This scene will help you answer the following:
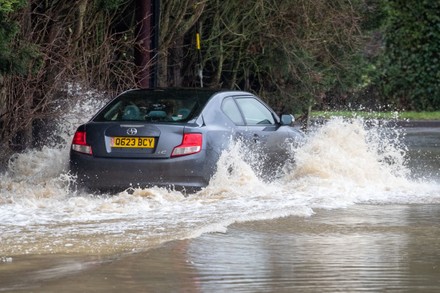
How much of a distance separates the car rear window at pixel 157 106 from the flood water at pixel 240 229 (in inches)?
29.0

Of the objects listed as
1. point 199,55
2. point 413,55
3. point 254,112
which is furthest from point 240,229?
point 413,55

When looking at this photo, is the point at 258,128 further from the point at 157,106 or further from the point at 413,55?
the point at 413,55

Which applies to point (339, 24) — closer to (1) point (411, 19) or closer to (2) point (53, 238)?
(1) point (411, 19)

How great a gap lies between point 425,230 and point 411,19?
26.0 metres

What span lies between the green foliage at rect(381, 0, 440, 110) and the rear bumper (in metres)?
23.2

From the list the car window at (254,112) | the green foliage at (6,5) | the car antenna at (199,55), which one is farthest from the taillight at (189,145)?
the car antenna at (199,55)

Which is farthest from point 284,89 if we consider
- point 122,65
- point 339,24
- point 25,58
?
point 25,58

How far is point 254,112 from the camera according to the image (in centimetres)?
1658

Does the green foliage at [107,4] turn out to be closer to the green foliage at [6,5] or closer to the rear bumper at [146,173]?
the green foliage at [6,5]

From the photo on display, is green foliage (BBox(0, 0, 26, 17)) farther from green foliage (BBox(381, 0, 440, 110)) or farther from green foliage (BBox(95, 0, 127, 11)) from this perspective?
green foliage (BBox(381, 0, 440, 110))

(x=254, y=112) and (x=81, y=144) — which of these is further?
(x=254, y=112)

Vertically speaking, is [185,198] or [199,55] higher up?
[199,55]

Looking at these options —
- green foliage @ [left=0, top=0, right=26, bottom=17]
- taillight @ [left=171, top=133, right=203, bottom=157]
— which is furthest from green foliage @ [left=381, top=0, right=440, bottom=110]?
green foliage @ [left=0, top=0, right=26, bottom=17]

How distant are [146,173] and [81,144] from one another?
937 mm
